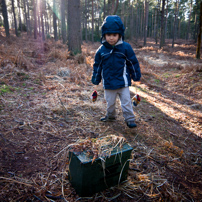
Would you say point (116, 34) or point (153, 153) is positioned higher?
point (116, 34)

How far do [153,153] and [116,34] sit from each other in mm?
1997

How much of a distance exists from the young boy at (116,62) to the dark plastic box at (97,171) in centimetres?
131

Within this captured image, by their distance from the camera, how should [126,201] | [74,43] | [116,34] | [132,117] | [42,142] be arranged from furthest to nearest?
[74,43], [132,117], [116,34], [42,142], [126,201]

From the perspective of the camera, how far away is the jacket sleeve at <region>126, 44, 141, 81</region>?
2891 mm

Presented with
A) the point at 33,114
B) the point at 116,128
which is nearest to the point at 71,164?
the point at 116,128

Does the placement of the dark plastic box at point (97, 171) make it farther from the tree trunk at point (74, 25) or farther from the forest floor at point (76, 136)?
the tree trunk at point (74, 25)

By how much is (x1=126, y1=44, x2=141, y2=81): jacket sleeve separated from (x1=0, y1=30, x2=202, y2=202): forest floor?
41.8 inches

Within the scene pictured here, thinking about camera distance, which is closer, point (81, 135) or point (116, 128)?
point (81, 135)

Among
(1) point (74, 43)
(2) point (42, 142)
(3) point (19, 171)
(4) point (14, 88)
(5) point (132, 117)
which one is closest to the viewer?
(3) point (19, 171)

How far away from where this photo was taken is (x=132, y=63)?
9.70 feet

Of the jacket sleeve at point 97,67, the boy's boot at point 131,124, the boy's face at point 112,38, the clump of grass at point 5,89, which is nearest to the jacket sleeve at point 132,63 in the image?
the boy's face at point 112,38

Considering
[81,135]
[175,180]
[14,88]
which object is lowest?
[175,180]

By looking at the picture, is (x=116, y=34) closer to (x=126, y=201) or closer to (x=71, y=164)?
(x=71, y=164)

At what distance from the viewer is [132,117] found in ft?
10.3
